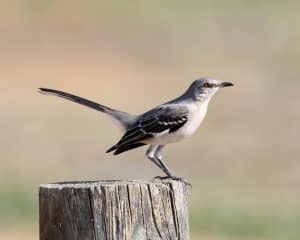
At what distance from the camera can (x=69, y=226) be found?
652 centimetres

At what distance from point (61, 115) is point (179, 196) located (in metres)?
17.1

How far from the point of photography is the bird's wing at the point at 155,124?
10070 millimetres

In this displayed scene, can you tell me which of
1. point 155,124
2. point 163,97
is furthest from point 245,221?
point 163,97

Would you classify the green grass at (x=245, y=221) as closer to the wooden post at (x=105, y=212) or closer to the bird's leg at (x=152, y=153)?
the bird's leg at (x=152, y=153)

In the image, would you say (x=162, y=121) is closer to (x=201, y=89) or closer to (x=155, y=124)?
(x=155, y=124)

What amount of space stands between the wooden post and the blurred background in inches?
360

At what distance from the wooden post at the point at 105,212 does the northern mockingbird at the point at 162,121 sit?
3.28 metres

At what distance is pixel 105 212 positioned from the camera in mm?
6512

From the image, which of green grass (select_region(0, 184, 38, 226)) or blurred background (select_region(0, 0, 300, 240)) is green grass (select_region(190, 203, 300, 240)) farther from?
green grass (select_region(0, 184, 38, 226))

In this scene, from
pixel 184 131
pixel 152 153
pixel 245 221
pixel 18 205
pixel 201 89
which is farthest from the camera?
pixel 18 205

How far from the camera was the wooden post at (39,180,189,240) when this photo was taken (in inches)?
256

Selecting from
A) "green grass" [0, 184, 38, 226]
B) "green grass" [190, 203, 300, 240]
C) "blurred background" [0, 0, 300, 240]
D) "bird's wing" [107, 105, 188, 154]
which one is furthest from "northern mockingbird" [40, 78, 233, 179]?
"green grass" [0, 184, 38, 226]

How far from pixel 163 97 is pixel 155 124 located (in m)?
15.2

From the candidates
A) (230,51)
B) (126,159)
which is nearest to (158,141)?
(126,159)
